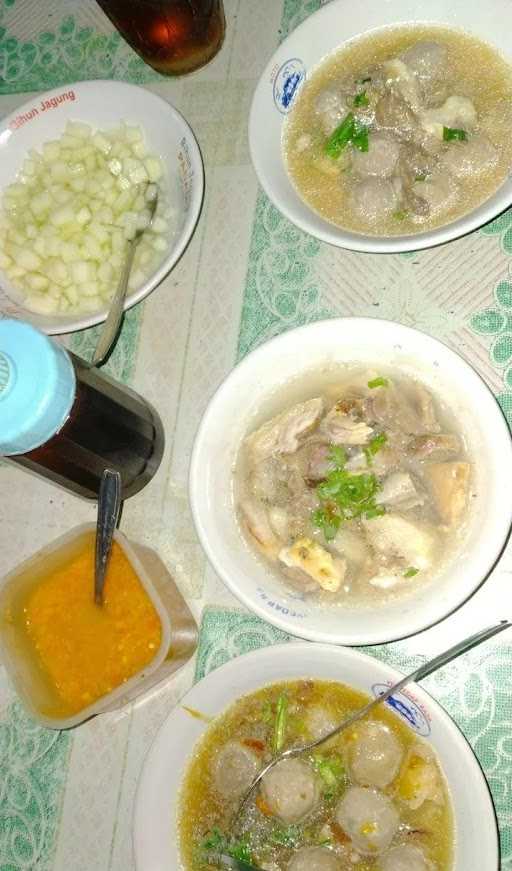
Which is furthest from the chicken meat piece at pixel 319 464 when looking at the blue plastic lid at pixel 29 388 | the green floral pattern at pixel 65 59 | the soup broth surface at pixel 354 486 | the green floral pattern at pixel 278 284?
the green floral pattern at pixel 65 59

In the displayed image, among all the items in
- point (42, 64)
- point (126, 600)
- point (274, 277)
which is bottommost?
point (126, 600)

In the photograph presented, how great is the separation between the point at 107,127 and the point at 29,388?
844 mm

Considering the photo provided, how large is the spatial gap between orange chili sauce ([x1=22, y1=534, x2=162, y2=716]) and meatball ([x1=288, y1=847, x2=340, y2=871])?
41 centimetres

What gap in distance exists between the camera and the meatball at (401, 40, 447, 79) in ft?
4.99

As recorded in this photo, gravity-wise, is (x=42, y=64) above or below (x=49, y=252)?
above

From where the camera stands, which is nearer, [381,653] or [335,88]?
[381,653]

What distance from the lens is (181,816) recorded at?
4.62 ft

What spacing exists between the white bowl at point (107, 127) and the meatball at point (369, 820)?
984mm

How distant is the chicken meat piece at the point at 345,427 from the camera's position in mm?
1349

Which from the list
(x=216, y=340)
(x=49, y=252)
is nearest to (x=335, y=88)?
(x=216, y=340)

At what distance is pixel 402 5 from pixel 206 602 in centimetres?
123

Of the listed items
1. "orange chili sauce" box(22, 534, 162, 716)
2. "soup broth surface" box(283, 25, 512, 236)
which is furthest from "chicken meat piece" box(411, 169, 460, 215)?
"orange chili sauce" box(22, 534, 162, 716)

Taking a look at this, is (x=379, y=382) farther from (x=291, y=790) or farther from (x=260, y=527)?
(x=291, y=790)

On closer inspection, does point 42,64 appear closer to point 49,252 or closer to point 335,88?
point 49,252
